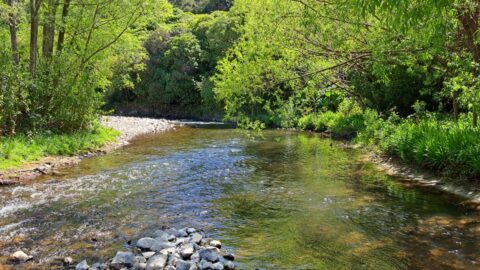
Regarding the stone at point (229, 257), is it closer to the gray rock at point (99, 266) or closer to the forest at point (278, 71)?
the gray rock at point (99, 266)

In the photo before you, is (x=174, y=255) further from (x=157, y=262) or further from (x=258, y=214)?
(x=258, y=214)

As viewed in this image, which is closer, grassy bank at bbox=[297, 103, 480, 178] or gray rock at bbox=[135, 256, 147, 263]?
gray rock at bbox=[135, 256, 147, 263]

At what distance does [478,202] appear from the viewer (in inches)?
387

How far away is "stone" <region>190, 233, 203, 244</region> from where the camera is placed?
7613mm

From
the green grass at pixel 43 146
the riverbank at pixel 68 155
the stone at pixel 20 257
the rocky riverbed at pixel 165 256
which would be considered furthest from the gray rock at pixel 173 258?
the green grass at pixel 43 146

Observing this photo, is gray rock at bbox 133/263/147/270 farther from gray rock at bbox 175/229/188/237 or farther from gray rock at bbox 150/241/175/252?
gray rock at bbox 175/229/188/237

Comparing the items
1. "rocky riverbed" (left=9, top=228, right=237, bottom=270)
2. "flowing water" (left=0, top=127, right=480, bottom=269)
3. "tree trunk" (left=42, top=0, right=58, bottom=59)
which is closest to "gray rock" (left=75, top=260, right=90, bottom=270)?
"rocky riverbed" (left=9, top=228, right=237, bottom=270)

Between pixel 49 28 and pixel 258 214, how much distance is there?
15389 mm

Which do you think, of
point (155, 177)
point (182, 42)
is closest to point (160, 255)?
point (155, 177)

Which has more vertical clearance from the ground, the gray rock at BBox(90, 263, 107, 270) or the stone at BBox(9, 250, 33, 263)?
the gray rock at BBox(90, 263, 107, 270)

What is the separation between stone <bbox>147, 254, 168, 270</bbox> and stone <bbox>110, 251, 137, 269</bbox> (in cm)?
29

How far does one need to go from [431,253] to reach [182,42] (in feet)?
147

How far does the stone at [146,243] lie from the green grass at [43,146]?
8181 mm

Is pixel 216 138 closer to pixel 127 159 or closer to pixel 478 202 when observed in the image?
pixel 127 159
